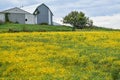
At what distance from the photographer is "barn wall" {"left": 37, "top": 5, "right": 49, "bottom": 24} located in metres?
111

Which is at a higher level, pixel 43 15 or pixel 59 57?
pixel 43 15

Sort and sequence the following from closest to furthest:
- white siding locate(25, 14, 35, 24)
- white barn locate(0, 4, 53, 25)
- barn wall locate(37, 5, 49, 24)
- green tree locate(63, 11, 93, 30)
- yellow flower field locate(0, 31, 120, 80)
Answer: yellow flower field locate(0, 31, 120, 80)
green tree locate(63, 11, 93, 30)
white barn locate(0, 4, 53, 25)
white siding locate(25, 14, 35, 24)
barn wall locate(37, 5, 49, 24)

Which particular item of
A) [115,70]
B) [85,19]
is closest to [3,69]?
[115,70]

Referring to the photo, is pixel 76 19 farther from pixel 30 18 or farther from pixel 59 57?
pixel 59 57

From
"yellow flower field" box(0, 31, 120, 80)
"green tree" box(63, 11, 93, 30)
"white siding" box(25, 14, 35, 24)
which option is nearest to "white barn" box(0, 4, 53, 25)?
"white siding" box(25, 14, 35, 24)

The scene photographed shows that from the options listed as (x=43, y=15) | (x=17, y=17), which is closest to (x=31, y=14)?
(x=43, y=15)

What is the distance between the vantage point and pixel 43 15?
112 meters

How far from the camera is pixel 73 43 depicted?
47.5 meters

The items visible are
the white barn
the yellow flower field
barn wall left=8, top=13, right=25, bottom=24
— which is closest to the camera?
the yellow flower field

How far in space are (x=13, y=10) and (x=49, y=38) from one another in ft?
194

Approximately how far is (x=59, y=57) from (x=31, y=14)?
71151 mm

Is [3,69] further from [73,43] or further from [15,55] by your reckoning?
[73,43]

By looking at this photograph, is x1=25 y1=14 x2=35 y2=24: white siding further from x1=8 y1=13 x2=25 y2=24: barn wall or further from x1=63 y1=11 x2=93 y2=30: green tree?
x1=63 y1=11 x2=93 y2=30: green tree

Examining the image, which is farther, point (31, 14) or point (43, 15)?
point (43, 15)
